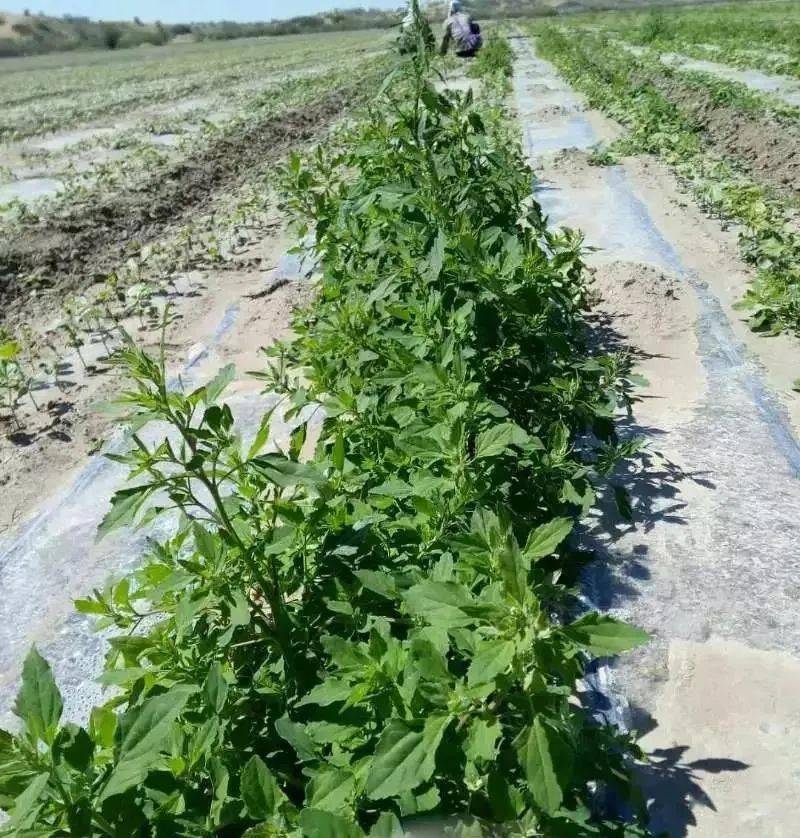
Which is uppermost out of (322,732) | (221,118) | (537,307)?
(537,307)

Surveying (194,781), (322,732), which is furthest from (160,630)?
(322,732)

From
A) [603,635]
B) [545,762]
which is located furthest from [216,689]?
[603,635]

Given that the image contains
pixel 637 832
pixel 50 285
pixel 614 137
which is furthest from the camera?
pixel 614 137

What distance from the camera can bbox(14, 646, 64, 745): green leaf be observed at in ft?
3.74

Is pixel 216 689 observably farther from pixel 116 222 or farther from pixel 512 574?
pixel 116 222

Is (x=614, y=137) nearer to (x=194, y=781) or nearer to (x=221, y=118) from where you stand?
(x=221, y=118)

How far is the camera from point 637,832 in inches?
62.0

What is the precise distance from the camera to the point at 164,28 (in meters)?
74.9

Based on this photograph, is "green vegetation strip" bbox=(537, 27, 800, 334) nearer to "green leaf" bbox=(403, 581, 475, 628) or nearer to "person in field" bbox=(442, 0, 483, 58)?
"person in field" bbox=(442, 0, 483, 58)

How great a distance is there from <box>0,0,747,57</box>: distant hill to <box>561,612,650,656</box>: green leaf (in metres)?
61.4

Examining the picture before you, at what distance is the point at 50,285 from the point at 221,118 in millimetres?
9511

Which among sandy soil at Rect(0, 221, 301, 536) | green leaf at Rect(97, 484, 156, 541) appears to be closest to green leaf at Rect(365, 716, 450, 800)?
green leaf at Rect(97, 484, 156, 541)

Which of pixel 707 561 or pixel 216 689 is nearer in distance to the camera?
pixel 216 689

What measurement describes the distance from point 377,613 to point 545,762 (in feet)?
2.39
